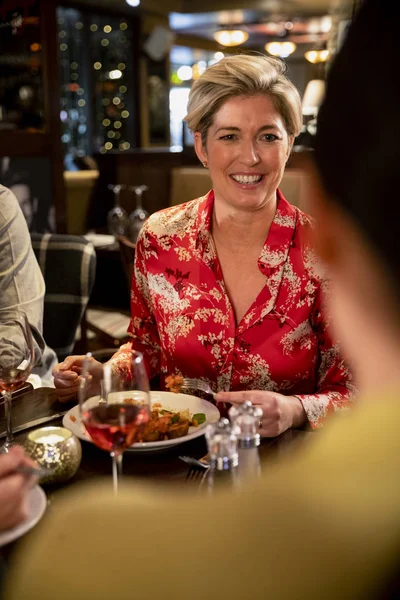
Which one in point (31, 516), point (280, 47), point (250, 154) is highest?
point (280, 47)

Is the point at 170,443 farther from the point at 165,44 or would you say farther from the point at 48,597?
the point at 165,44

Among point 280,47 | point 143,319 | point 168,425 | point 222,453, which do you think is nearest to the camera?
point 222,453

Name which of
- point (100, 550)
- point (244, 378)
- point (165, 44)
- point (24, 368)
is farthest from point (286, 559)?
point (165, 44)

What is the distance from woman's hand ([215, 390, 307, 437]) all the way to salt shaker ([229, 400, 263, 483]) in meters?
0.20

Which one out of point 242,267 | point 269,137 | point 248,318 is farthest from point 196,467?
point 269,137

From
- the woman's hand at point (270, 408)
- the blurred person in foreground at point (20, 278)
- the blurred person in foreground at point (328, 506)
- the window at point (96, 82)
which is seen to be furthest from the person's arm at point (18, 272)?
the window at point (96, 82)

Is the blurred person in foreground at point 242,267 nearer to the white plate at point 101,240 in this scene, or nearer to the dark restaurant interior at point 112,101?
the dark restaurant interior at point 112,101

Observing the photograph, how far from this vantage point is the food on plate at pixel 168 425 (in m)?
1.25

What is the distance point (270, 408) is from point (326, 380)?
38cm

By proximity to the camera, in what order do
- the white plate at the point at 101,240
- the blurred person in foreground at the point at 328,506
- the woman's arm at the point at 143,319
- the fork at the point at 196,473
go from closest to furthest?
the blurred person in foreground at the point at 328,506 < the fork at the point at 196,473 < the woman's arm at the point at 143,319 < the white plate at the point at 101,240

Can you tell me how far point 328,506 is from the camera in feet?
1.52

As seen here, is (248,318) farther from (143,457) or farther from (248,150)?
(143,457)

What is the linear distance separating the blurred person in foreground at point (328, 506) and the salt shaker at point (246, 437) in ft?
1.72

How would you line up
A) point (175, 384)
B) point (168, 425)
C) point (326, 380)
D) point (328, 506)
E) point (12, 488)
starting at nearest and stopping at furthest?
point (328, 506), point (12, 488), point (168, 425), point (175, 384), point (326, 380)
